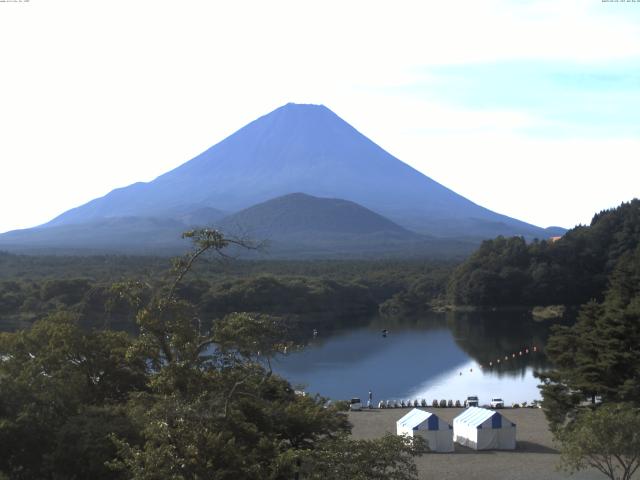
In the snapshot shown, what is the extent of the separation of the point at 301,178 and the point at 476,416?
10382 centimetres

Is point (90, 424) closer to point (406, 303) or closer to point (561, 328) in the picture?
point (561, 328)

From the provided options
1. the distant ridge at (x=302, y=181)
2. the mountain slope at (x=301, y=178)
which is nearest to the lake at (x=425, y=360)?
the distant ridge at (x=302, y=181)

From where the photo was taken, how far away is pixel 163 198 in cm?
11600

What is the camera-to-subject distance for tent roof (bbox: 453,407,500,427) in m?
13.3

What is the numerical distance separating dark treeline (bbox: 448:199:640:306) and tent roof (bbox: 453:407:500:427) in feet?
84.9

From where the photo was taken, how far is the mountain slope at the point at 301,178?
112m

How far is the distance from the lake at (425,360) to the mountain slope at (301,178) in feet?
247

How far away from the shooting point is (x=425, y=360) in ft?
85.0

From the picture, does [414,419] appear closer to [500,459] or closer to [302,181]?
[500,459]

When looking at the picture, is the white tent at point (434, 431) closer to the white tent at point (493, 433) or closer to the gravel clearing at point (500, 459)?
the gravel clearing at point (500, 459)

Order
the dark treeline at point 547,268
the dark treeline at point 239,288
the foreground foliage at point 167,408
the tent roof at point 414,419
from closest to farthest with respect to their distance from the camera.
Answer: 1. the foreground foliage at point 167,408
2. the tent roof at point 414,419
3. the dark treeline at point 239,288
4. the dark treeline at point 547,268

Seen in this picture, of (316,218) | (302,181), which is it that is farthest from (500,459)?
(302,181)

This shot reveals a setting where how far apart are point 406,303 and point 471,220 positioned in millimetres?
75947

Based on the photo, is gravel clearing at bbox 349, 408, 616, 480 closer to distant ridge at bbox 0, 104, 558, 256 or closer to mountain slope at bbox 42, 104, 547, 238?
distant ridge at bbox 0, 104, 558, 256
